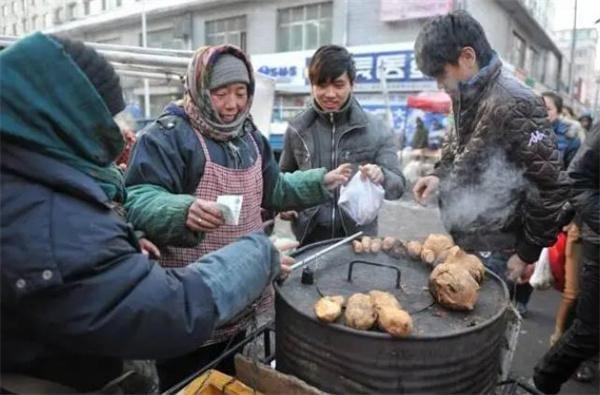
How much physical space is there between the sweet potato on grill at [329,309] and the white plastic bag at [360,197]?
1032 millimetres

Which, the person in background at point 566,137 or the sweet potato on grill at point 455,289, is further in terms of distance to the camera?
the person in background at point 566,137

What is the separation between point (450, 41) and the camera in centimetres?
210

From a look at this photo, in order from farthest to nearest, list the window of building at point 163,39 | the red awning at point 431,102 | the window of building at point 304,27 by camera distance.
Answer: the window of building at point 163,39
the window of building at point 304,27
the red awning at point 431,102

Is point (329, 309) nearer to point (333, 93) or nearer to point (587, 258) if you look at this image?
point (333, 93)

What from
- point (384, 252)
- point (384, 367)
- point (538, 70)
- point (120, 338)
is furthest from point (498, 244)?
point (538, 70)

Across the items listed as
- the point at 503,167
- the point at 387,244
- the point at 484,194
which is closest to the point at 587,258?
the point at 484,194

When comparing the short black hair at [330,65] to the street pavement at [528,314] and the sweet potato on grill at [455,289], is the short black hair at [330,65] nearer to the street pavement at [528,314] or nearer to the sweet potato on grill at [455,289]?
the street pavement at [528,314]

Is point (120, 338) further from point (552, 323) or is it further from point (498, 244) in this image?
point (552, 323)

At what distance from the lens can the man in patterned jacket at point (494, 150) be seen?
6.59ft

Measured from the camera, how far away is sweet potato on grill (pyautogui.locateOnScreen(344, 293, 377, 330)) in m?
1.33

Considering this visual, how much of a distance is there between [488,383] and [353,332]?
0.57 metres

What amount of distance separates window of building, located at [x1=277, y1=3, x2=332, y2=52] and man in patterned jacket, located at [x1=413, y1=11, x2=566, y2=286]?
48.4 feet

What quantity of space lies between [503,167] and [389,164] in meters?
0.76

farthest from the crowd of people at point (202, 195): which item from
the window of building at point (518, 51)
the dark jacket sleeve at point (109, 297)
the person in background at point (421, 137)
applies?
the window of building at point (518, 51)
